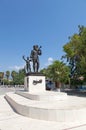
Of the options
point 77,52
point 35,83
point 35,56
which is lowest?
point 35,83

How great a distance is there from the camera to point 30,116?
904 centimetres

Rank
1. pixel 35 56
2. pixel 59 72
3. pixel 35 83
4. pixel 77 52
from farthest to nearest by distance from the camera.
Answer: pixel 59 72, pixel 77 52, pixel 35 56, pixel 35 83

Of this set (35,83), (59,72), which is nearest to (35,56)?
(35,83)

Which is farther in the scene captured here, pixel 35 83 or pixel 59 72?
pixel 59 72

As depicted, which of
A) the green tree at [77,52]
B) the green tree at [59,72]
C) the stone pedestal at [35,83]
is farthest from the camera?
the green tree at [59,72]

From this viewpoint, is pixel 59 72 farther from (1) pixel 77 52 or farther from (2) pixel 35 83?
(2) pixel 35 83

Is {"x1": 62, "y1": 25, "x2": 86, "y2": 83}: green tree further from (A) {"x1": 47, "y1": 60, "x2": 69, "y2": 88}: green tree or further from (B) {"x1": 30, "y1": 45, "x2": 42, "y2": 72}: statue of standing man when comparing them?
(B) {"x1": 30, "y1": 45, "x2": 42, "y2": 72}: statue of standing man

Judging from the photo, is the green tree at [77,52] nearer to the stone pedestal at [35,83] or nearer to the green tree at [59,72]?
the green tree at [59,72]

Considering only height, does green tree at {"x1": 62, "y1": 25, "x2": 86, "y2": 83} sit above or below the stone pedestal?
above

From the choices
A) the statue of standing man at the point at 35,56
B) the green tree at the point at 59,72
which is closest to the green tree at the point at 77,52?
the green tree at the point at 59,72

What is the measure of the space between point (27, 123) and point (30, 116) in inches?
35.8

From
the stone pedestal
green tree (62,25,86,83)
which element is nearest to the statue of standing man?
the stone pedestal

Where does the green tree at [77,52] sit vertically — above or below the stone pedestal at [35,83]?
above

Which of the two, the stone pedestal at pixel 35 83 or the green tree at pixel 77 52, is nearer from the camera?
the stone pedestal at pixel 35 83
